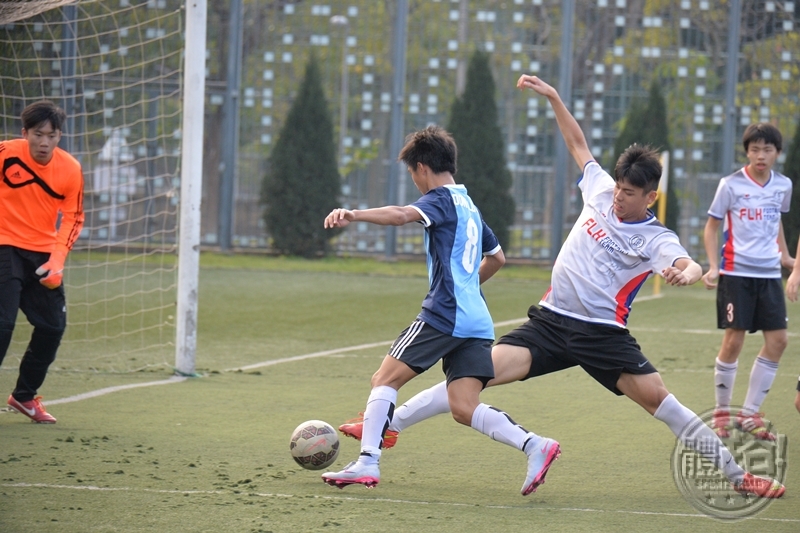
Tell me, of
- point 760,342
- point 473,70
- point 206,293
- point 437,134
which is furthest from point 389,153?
point 437,134

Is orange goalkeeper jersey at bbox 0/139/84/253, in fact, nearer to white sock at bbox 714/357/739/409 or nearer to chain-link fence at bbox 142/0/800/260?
white sock at bbox 714/357/739/409

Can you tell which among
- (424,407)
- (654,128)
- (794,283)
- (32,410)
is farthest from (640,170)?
(654,128)

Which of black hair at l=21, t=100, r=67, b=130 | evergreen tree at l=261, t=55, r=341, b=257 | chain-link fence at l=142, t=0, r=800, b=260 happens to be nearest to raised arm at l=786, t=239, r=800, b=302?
black hair at l=21, t=100, r=67, b=130

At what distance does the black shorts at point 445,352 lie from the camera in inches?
184

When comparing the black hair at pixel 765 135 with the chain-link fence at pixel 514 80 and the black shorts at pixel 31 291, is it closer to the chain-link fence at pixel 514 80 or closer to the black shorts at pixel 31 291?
the black shorts at pixel 31 291

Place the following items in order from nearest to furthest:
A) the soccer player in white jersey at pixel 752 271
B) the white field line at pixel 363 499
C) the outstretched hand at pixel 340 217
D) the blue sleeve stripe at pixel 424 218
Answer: the outstretched hand at pixel 340 217, the white field line at pixel 363 499, the blue sleeve stripe at pixel 424 218, the soccer player in white jersey at pixel 752 271

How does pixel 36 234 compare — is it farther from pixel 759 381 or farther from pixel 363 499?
pixel 759 381

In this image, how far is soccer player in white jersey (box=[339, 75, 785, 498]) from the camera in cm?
472

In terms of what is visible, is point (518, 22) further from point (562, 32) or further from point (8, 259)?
point (8, 259)

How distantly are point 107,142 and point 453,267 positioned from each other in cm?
1254

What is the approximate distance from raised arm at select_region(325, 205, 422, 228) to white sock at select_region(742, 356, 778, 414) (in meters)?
3.08

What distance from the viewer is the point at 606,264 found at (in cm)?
492

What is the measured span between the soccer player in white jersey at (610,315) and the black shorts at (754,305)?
5.87 ft

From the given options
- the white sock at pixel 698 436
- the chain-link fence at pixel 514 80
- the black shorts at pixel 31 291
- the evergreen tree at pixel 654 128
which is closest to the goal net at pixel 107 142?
the chain-link fence at pixel 514 80
